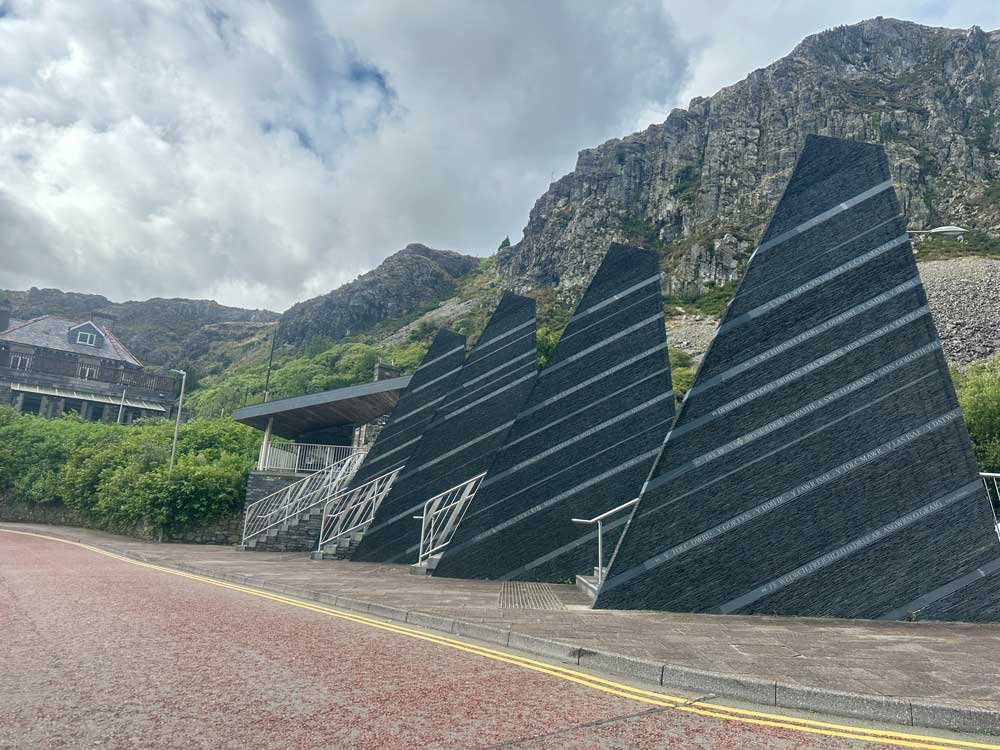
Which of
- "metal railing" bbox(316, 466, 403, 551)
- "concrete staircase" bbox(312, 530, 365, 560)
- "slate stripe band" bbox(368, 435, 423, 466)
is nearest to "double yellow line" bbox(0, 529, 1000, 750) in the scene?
"concrete staircase" bbox(312, 530, 365, 560)

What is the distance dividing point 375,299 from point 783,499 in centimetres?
11566

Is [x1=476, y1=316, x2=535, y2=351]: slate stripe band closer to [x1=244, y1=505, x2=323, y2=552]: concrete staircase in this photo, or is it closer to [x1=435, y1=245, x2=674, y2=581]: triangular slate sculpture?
[x1=435, y1=245, x2=674, y2=581]: triangular slate sculpture

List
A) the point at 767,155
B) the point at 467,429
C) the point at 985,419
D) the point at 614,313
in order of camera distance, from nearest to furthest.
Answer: the point at 614,313 → the point at 467,429 → the point at 985,419 → the point at 767,155

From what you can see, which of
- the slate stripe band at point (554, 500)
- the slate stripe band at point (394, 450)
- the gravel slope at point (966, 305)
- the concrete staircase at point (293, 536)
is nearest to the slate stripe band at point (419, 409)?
the slate stripe band at point (394, 450)

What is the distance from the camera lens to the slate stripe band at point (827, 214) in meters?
7.98

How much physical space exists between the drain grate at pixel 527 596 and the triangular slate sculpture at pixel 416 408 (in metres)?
7.39

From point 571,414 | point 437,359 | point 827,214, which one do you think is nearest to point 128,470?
point 437,359

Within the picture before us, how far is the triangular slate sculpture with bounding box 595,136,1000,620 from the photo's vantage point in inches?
261

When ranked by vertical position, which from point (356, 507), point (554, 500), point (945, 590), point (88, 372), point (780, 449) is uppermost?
point (88, 372)

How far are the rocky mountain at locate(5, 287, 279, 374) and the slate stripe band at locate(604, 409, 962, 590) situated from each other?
375 feet

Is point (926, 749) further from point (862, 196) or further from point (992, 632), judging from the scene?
point (862, 196)

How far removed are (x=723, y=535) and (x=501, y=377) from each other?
8810 mm

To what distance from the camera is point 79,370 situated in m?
52.3

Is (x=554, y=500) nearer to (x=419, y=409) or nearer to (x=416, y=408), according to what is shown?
(x=419, y=409)
